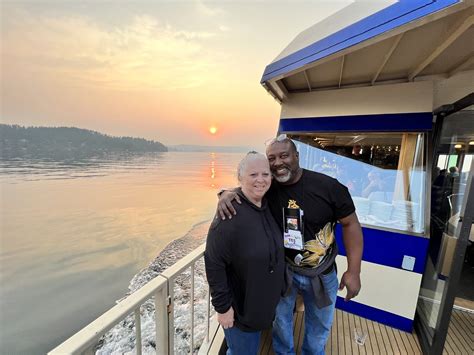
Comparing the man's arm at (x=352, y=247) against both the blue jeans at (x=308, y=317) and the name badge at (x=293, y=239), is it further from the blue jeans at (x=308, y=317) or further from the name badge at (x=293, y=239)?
the name badge at (x=293, y=239)

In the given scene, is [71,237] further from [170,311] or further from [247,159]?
[247,159]

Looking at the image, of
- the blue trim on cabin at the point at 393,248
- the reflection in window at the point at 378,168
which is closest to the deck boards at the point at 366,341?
the blue trim on cabin at the point at 393,248

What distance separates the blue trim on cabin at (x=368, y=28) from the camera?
868 mm

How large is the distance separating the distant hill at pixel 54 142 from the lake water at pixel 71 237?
139cm

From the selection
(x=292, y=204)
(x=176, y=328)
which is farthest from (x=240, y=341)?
(x=176, y=328)

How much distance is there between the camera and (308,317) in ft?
4.09

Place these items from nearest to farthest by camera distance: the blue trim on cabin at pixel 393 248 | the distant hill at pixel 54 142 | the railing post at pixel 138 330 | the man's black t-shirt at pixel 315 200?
1. the railing post at pixel 138 330
2. the man's black t-shirt at pixel 315 200
3. the blue trim on cabin at pixel 393 248
4. the distant hill at pixel 54 142

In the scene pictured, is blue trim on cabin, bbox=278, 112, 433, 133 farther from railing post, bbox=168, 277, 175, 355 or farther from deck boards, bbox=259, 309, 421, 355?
railing post, bbox=168, 277, 175, 355

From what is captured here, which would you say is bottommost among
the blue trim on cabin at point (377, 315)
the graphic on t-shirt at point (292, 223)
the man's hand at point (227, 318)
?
the blue trim on cabin at point (377, 315)

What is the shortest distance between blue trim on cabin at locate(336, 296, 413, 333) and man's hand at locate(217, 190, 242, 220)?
182cm

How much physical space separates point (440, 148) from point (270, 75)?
66.2 inches

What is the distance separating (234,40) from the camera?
208 inches

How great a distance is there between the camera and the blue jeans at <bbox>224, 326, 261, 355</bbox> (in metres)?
0.99

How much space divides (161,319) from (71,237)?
48.6 ft
